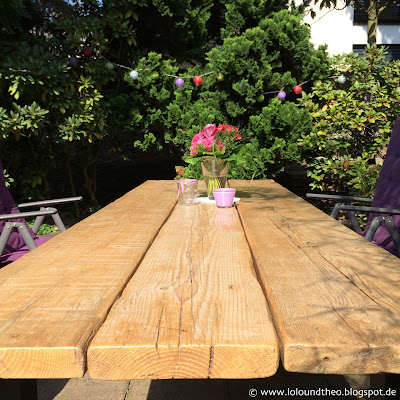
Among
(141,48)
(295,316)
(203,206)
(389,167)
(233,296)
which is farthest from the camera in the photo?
(141,48)

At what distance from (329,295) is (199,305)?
28cm

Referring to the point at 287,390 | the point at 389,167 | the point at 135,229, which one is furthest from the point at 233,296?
the point at 389,167

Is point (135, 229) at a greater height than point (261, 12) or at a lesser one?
lesser

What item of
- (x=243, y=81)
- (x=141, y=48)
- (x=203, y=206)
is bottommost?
(x=203, y=206)

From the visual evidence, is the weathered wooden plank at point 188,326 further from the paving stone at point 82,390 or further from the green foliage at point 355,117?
the green foliage at point 355,117

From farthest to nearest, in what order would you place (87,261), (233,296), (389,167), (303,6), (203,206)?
(303,6)
(389,167)
(203,206)
(87,261)
(233,296)

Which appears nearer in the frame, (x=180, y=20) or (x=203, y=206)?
(x=203, y=206)

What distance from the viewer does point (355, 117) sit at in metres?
4.84

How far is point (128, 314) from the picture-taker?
0.88m

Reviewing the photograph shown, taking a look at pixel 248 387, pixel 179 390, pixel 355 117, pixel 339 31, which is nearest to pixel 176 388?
pixel 179 390

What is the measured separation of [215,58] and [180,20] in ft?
2.69

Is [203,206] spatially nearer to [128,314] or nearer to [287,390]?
[287,390]

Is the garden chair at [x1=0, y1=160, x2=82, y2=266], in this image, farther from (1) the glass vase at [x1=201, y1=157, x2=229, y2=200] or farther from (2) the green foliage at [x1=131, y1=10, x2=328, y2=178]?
(2) the green foliage at [x1=131, y1=10, x2=328, y2=178]

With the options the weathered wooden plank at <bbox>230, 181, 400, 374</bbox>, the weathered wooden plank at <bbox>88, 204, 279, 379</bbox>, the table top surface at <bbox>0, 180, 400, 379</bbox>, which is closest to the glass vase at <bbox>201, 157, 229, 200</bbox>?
the weathered wooden plank at <bbox>230, 181, 400, 374</bbox>
